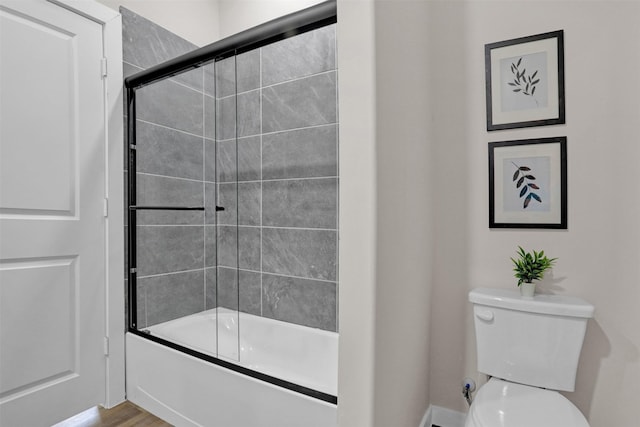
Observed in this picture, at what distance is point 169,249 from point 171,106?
0.89m

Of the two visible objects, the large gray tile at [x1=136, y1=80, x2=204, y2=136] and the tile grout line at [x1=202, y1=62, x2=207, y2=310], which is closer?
the tile grout line at [x1=202, y1=62, x2=207, y2=310]

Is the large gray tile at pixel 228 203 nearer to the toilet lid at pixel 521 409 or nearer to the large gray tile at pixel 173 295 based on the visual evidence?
the large gray tile at pixel 173 295

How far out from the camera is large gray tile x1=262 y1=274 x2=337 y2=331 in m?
2.11

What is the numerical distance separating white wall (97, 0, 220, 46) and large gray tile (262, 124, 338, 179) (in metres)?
0.95

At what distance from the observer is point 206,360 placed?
1.63 m

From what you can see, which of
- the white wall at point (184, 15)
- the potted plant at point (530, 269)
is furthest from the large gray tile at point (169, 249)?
the potted plant at point (530, 269)

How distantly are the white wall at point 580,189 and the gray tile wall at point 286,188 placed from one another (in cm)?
69

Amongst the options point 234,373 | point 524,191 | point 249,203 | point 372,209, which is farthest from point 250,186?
point 524,191

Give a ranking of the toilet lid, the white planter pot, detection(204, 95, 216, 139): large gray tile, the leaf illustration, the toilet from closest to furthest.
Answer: the toilet lid < the toilet < the white planter pot < the leaf illustration < detection(204, 95, 216, 139): large gray tile

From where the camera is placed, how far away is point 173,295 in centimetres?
223

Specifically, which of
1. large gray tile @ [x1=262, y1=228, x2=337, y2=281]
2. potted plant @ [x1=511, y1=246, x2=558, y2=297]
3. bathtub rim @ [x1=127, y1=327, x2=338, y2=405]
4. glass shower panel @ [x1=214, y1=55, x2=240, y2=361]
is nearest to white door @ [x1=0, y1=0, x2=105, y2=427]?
bathtub rim @ [x1=127, y1=327, x2=338, y2=405]

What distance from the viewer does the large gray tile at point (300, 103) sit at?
6.87 feet

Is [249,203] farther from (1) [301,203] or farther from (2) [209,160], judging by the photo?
(2) [209,160]

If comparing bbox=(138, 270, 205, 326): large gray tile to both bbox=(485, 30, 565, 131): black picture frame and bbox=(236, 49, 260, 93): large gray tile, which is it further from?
bbox=(485, 30, 565, 131): black picture frame
